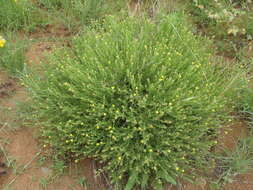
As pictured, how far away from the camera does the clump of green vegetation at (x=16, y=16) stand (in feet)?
9.91

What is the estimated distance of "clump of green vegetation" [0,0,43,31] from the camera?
3.02 m

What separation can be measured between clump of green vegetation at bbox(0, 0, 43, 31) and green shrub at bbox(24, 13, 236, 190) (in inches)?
41.4

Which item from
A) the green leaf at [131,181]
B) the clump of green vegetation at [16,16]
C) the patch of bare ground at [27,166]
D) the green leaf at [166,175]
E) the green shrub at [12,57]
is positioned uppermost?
the clump of green vegetation at [16,16]

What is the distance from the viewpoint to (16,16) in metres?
3.07

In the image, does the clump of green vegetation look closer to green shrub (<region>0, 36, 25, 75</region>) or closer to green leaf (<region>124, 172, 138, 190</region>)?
green shrub (<region>0, 36, 25, 75</region>)

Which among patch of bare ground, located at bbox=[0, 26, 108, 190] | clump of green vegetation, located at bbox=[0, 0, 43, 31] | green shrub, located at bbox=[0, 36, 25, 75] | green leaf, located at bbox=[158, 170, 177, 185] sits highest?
clump of green vegetation, located at bbox=[0, 0, 43, 31]

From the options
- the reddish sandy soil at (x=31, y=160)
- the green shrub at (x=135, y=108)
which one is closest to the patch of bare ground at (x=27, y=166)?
the reddish sandy soil at (x=31, y=160)

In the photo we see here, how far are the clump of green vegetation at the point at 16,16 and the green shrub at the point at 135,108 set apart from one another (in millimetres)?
1051

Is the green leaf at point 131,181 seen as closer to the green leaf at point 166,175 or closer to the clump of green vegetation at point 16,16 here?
the green leaf at point 166,175

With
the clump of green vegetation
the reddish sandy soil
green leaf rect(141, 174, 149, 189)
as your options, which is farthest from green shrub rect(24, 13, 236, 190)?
the clump of green vegetation

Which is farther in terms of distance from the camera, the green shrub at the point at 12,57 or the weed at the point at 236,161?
the green shrub at the point at 12,57

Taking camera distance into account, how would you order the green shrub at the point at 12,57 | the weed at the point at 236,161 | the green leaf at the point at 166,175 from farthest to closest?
the green shrub at the point at 12,57 < the weed at the point at 236,161 < the green leaf at the point at 166,175

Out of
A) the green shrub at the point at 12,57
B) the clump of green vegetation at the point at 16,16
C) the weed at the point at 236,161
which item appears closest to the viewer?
the weed at the point at 236,161

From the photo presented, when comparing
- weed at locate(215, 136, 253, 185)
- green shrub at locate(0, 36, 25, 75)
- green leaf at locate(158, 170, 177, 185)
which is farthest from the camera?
green shrub at locate(0, 36, 25, 75)
